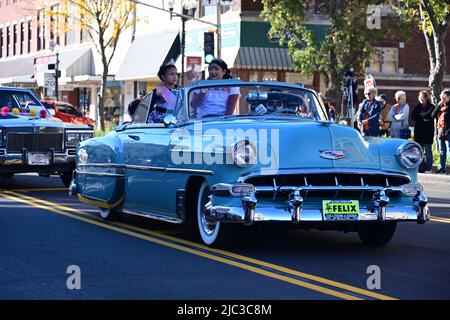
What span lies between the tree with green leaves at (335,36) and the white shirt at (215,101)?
22.4m

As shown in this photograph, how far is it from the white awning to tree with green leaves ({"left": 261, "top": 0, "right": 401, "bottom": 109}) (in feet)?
34.2

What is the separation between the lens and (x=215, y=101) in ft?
34.3

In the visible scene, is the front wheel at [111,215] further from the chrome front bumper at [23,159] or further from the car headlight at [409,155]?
the chrome front bumper at [23,159]

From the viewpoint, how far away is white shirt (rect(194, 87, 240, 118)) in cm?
1037

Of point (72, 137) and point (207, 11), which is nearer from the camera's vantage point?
point (72, 137)

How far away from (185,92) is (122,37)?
40.5 meters

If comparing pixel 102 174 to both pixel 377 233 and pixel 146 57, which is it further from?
pixel 146 57

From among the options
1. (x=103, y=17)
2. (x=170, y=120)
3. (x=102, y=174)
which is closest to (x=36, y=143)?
(x=102, y=174)

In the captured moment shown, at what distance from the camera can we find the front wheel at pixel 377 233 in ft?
32.0

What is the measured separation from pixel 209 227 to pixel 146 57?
36.8m

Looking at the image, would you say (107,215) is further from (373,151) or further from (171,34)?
(171,34)

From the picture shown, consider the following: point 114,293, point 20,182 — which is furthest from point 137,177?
point 20,182

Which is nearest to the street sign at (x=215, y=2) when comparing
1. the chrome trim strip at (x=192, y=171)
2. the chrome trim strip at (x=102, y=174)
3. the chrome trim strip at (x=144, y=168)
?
the chrome trim strip at (x=102, y=174)

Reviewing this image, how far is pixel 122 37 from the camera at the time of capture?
50.4 meters
